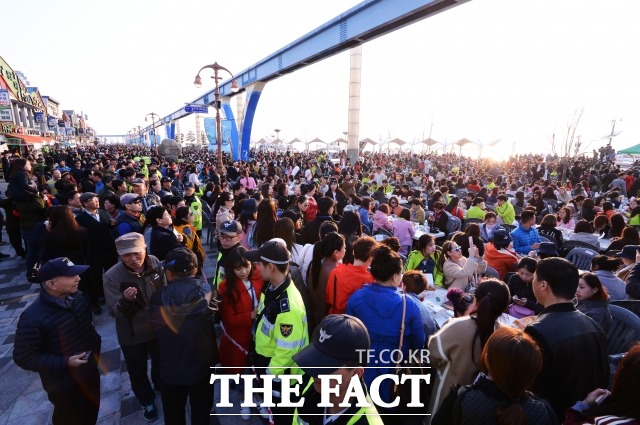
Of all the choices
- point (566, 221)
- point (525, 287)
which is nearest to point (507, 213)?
point (566, 221)

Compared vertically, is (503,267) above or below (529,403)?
below

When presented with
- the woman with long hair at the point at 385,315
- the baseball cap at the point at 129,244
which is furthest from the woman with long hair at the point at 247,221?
the woman with long hair at the point at 385,315

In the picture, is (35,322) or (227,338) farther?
(227,338)

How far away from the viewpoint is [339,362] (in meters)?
1.52

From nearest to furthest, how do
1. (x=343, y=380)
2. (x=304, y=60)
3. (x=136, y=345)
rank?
1. (x=343, y=380)
2. (x=136, y=345)
3. (x=304, y=60)

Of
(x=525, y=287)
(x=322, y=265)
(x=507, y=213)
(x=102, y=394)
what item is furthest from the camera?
(x=507, y=213)

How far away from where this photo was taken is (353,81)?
22.9 metres

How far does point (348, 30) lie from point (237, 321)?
16.2m

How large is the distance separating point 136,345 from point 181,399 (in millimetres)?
903

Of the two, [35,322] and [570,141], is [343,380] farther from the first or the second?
[570,141]

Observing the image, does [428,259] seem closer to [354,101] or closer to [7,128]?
[354,101]

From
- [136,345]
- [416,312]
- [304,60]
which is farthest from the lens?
[304,60]

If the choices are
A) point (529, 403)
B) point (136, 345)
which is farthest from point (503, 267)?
point (136, 345)

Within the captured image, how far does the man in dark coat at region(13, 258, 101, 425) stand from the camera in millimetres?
2486
